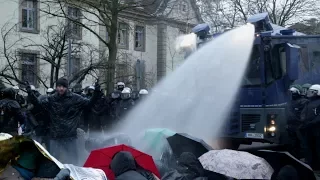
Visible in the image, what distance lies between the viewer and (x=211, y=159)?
18.5ft

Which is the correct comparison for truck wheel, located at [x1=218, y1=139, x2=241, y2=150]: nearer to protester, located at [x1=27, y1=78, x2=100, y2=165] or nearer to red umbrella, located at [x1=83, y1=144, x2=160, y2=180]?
protester, located at [x1=27, y1=78, x2=100, y2=165]

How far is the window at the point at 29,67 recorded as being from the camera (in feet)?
68.4

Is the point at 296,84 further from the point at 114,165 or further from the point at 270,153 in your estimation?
the point at 114,165

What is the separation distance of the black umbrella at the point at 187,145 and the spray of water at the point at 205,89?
146 inches

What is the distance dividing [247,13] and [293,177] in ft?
74.0

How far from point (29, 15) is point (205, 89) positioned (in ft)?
49.4

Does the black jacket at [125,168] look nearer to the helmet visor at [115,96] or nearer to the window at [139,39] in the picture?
the helmet visor at [115,96]

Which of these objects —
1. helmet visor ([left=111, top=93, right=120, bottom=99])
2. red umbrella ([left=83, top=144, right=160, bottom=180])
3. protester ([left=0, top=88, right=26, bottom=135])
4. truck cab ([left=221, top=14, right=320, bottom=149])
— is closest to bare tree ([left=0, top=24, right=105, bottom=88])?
helmet visor ([left=111, top=93, right=120, bottom=99])

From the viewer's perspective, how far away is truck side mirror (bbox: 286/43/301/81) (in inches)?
397

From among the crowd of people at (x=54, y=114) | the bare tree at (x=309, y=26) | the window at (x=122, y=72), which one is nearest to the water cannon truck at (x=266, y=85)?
the crowd of people at (x=54, y=114)

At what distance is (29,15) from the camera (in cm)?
2366

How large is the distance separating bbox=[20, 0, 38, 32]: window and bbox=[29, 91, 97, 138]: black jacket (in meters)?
16.5

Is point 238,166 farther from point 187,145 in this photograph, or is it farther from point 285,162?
point 187,145

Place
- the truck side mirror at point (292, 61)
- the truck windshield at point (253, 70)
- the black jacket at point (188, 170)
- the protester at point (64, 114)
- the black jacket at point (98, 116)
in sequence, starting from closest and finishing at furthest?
the black jacket at point (188, 170)
the protester at point (64, 114)
the truck side mirror at point (292, 61)
the truck windshield at point (253, 70)
the black jacket at point (98, 116)
